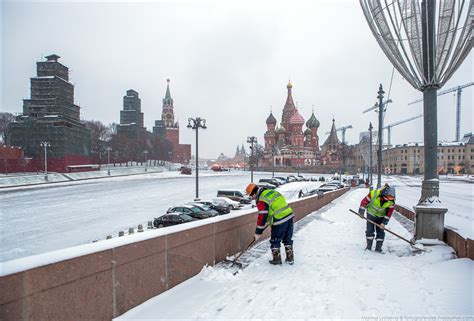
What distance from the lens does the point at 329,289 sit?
426cm

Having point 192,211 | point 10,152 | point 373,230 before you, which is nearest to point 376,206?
point 373,230

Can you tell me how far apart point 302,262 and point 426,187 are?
10.4ft

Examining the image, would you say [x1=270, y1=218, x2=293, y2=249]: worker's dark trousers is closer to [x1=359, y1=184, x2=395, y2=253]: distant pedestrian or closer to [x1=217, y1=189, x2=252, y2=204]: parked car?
[x1=359, y1=184, x2=395, y2=253]: distant pedestrian

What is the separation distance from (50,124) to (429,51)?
219 ft

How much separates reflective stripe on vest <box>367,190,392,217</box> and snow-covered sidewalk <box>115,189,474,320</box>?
805 mm

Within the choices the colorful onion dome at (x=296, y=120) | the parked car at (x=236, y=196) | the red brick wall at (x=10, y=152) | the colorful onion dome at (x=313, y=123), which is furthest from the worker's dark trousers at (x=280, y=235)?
the colorful onion dome at (x=313, y=123)

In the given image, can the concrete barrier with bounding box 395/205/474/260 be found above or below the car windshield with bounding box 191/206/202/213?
above

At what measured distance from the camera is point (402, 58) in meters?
6.86

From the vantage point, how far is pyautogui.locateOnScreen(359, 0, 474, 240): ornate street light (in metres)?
6.13

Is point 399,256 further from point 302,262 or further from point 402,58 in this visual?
point 402,58

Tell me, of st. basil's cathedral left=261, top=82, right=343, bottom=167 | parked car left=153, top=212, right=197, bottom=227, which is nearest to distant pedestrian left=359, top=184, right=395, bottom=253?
parked car left=153, top=212, right=197, bottom=227

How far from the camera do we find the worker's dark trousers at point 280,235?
5.52m

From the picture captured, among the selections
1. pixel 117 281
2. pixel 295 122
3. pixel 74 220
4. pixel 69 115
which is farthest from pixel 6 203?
pixel 295 122

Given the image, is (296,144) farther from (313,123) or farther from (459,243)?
(459,243)
